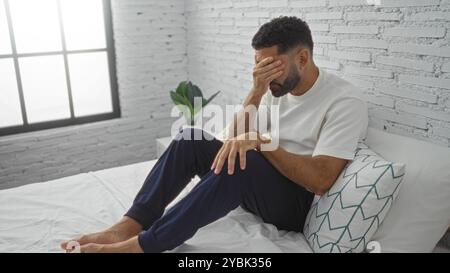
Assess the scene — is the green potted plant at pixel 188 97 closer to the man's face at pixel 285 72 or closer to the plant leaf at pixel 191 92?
the plant leaf at pixel 191 92

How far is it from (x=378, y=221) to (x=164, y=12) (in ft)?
8.00

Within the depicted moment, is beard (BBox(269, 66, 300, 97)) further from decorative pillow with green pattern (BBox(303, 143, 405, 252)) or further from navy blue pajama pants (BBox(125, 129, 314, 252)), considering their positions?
decorative pillow with green pattern (BBox(303, 143, 405, 252))

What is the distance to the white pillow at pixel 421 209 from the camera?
4.16ft

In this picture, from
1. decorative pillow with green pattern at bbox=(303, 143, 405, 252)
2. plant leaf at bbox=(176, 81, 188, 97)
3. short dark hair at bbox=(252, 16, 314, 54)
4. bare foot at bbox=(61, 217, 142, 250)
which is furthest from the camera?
plant leaf at bbox=(176, 81, 188, 97)

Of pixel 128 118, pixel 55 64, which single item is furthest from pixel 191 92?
pixel 55 64

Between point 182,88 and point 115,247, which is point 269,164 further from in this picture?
point 182,88

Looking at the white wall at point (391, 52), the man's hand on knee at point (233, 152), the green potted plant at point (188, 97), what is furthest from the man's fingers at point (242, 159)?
the green potted plant at point (188, 97)

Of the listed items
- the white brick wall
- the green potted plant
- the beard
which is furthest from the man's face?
the white brick wall

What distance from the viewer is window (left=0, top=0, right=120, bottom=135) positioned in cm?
272

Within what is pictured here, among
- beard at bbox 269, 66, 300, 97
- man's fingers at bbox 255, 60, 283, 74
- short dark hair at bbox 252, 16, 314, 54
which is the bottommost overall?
beard at bbox 269, 66, 300, 97

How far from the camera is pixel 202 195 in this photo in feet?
4.32

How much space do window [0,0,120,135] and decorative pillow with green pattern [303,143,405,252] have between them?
7.45ft

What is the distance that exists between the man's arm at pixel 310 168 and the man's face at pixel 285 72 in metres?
0.34
